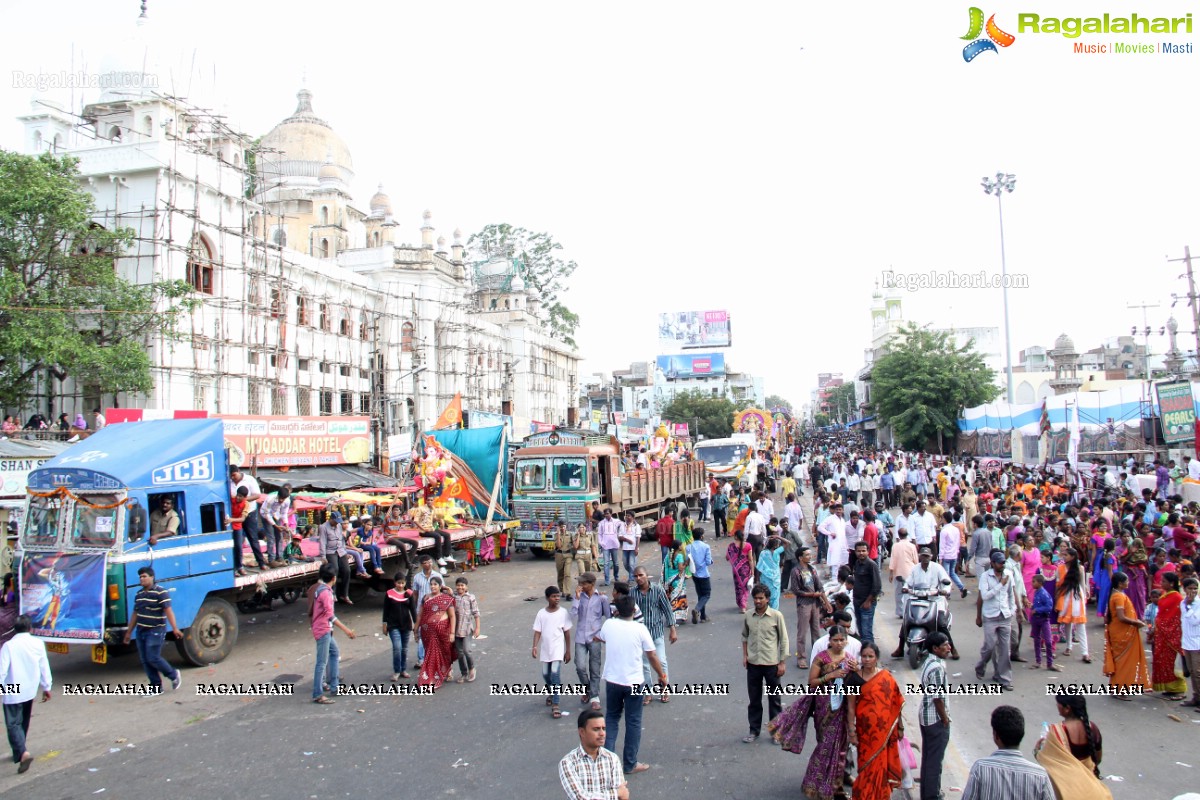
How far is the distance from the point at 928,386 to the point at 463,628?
133ft

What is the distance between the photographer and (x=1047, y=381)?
58812 millimetres

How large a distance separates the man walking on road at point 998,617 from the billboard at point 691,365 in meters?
102

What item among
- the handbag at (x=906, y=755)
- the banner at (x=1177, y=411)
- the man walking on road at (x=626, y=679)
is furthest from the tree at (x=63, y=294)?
the banner at (x=1177, y=411)

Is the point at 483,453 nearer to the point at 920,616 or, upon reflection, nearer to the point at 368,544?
the point at 368,544

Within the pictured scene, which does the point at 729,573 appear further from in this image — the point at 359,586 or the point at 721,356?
the point at 721,356

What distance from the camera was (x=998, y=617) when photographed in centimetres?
887

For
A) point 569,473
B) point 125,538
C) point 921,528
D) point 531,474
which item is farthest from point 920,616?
point 531,474

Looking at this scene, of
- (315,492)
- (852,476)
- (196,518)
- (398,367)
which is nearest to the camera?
(196,518)

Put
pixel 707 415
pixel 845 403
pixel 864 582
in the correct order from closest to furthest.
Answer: pixel 864 582 → pixel 707 415 → pixel 845 403

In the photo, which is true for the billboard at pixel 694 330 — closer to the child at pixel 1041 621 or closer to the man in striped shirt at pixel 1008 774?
the child at pixel 1041 621

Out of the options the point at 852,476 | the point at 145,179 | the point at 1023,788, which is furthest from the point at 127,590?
the point at 852,476

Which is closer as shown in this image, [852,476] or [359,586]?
[359,586]

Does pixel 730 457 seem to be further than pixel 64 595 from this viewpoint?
Yes

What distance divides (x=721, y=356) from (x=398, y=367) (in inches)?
2981
